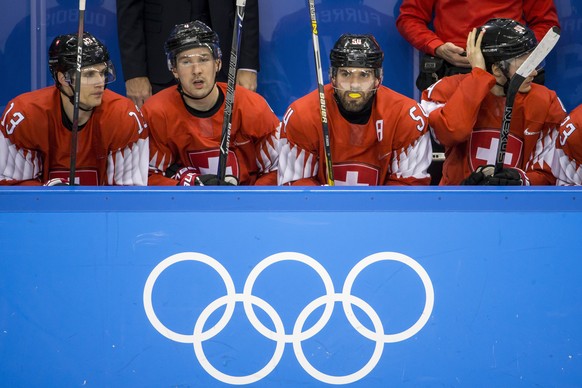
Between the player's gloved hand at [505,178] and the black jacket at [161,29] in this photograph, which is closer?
the player's gloved hand at [505,178]

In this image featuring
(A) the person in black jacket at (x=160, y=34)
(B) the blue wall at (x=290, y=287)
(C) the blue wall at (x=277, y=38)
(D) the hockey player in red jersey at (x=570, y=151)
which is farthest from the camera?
(C) the blue wall at (x=277, y=38)

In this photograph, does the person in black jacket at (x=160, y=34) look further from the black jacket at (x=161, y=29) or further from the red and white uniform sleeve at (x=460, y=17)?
the red and white uniform sleeve at (x=460, y=17)

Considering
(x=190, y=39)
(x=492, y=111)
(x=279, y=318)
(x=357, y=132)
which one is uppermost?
(x=190, y=39)

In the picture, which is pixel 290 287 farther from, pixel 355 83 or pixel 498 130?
pixel 498 130

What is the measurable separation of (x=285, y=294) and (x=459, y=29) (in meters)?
2.61

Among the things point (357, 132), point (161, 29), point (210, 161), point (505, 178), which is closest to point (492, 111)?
point (357, 132)

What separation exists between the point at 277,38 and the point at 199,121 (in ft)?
4.66

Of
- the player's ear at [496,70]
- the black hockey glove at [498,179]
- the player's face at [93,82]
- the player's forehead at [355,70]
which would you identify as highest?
the player's ear at [496,70]

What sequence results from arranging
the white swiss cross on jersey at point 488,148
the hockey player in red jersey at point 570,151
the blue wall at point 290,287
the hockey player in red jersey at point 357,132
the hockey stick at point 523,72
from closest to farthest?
the blue wall at point 290,287 → the hockey stick at point 523,72 → the hockey player in red jersey at point 570,151 → the hockey player in red jersey at point 357,132 → the white swiss cross on jersey at point 488,148

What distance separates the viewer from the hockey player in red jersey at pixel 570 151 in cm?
379

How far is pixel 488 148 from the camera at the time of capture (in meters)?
4.14

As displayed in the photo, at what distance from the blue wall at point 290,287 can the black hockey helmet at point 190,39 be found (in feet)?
5.05

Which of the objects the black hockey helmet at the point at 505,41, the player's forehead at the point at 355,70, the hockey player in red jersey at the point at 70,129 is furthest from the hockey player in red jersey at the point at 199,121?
the black hockey helmet at the point at 505,41

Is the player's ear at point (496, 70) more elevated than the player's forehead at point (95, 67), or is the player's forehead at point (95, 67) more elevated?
the player's ear at point (496, 70)
